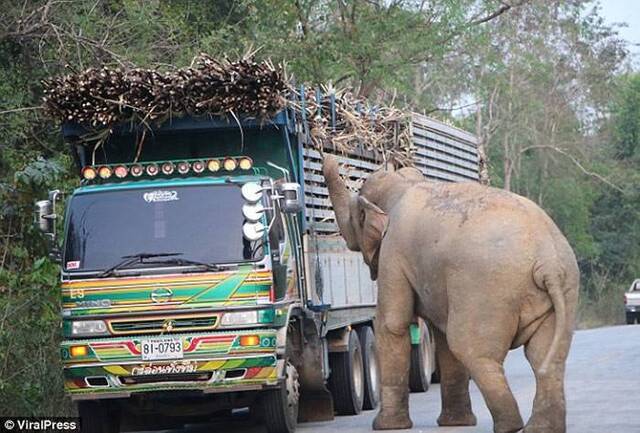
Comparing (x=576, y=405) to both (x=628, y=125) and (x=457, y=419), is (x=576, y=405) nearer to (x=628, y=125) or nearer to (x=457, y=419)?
(x=457, y=419)

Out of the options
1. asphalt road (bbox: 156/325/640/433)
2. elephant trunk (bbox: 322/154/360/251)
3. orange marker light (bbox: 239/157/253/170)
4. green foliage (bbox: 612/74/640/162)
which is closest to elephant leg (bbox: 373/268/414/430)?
asphalt road (bbox: 156/325/640/433)

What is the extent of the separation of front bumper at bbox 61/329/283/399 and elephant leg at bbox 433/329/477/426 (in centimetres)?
176

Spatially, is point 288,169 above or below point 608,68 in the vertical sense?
below

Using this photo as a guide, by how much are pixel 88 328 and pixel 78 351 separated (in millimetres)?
207

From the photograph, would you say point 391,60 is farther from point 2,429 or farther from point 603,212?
point 603,212

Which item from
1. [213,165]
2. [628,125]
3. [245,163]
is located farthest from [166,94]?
[628,125]

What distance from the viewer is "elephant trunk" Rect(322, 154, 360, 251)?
1405cm

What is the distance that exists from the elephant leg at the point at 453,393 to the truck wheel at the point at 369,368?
2847 mm

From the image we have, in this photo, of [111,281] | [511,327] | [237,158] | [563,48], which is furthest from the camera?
[563,48]

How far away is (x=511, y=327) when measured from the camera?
1173 cm

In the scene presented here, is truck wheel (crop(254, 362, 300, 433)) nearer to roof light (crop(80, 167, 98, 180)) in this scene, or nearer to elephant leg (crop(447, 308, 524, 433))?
elephant leg (crop(447, 308, 524, 433))

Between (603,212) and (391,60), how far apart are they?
34924 mm

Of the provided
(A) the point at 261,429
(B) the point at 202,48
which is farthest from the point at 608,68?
(A) the point at 261,429

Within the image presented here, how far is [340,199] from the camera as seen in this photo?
14195 mm
